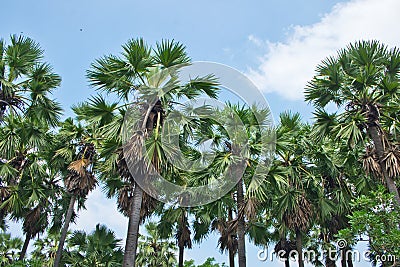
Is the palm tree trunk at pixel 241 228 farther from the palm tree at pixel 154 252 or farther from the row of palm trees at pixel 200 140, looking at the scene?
the palm tree at pixel 154 252

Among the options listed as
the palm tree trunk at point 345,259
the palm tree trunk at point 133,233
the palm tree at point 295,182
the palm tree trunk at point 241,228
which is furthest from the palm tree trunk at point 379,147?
the palm tree trunk at point 133,233

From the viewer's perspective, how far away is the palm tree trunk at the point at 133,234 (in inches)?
313

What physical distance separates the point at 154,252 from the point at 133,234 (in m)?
15.2

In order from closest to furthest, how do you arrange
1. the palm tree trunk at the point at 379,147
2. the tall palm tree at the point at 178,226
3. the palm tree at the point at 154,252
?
the palm tree trunk at the point at 379,147 < the tall palm tree at the point at 178,226 < the palm tree at the point at 154,252

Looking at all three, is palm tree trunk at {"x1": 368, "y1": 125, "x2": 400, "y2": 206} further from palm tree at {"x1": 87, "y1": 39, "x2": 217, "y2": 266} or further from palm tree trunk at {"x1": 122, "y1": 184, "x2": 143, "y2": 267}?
palm tree trunk at {"x1": 122, "y1": 184, "x2": 143, "y2": 267}

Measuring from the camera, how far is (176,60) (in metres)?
9.61

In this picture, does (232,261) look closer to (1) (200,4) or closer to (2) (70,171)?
(2) (70,171)

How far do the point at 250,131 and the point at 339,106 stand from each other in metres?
2.70

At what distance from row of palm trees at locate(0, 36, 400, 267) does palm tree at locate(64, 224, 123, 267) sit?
278 millimetres

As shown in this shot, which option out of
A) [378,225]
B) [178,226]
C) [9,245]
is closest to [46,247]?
[9,245]

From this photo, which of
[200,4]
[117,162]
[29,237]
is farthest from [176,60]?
[29,237]

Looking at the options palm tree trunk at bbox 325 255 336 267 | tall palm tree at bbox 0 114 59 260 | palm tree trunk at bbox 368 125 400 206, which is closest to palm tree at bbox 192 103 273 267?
palm tree trunk at bbox 368 125 400 206

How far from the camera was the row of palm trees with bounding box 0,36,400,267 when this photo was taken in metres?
9.38

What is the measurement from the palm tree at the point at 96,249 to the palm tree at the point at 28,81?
16.6 feet
